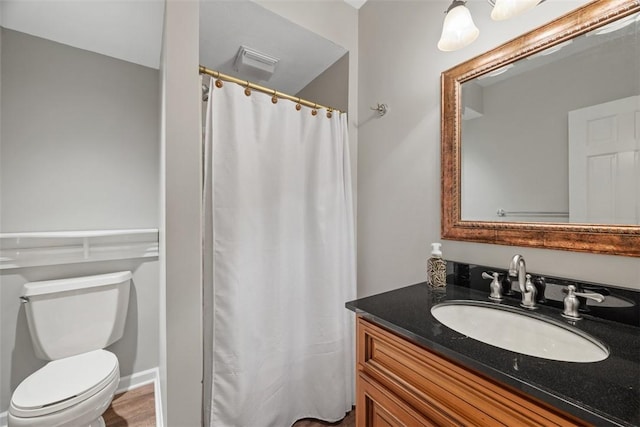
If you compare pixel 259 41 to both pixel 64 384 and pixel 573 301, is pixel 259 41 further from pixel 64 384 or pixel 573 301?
pixel 64 384

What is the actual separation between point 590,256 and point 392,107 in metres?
1.08

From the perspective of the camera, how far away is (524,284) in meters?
0.88

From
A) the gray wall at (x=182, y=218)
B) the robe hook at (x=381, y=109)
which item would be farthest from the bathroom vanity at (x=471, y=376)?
the robe hook at (x=381, y=109)

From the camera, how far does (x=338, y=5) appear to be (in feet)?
5.42

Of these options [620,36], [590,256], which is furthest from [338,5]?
[590,256]

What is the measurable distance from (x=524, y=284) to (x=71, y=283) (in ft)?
7.51

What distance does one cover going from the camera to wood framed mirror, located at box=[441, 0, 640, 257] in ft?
2.54

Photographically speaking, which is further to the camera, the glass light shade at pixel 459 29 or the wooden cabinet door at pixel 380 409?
the glass light shade at pixel 459 29

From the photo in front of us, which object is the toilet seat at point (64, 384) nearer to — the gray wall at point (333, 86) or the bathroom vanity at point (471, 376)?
the bathroom vanity at point (471, 376)

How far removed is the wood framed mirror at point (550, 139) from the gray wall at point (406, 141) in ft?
0.21

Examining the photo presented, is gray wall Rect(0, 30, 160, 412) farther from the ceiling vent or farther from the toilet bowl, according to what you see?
the ceiling vent

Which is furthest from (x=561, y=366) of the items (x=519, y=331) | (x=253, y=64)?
(x=253, y=64)

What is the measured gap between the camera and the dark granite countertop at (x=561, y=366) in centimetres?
44

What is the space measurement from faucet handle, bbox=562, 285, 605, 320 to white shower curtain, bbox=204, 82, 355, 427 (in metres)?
1.00
